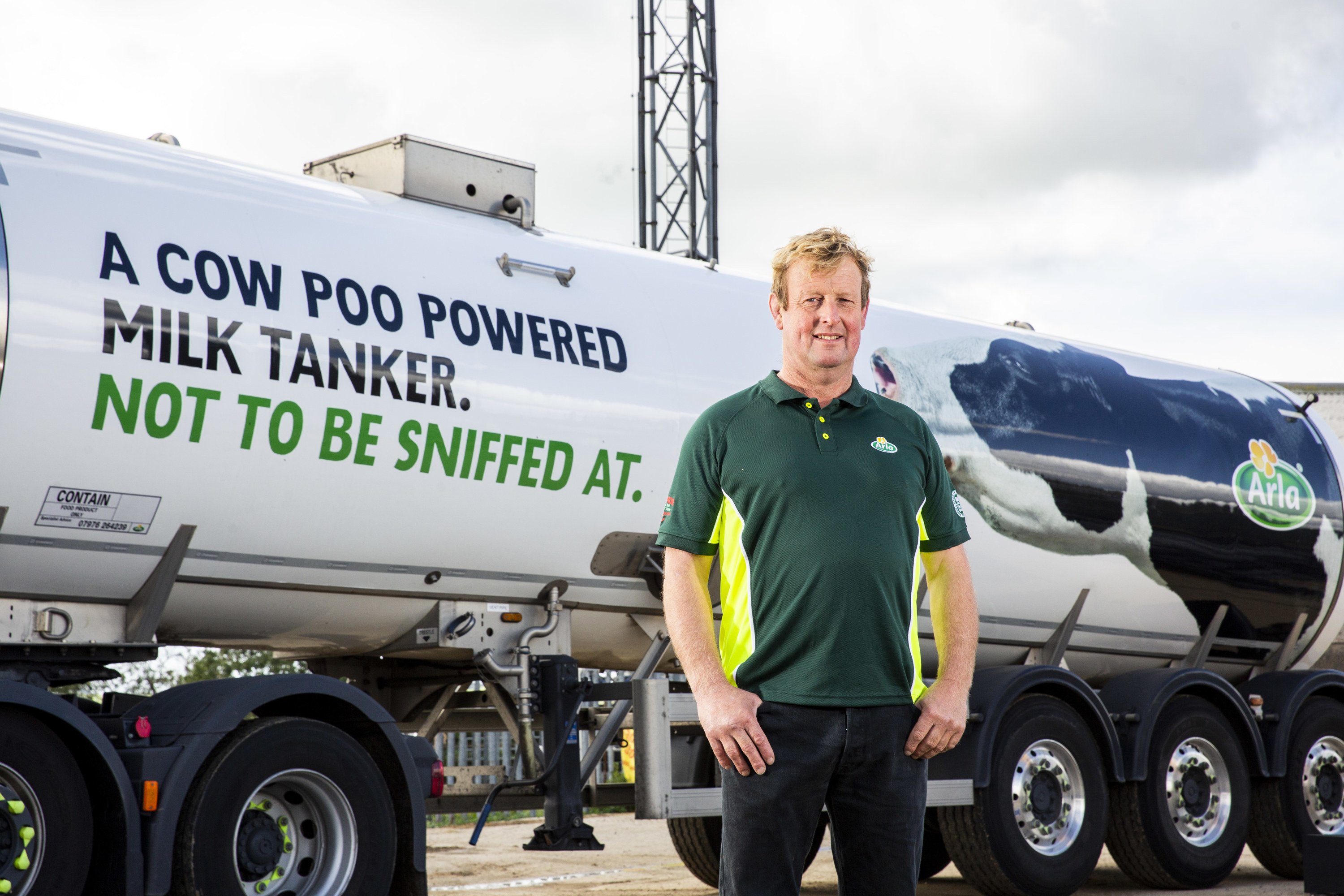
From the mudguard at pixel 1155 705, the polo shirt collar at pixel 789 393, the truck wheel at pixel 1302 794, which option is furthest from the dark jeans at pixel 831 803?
the truck wheel at pixel 1302 794

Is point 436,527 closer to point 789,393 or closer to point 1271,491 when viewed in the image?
point 789,393

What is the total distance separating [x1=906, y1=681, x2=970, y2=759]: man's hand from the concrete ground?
6.43 m

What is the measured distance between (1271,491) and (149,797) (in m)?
7.70

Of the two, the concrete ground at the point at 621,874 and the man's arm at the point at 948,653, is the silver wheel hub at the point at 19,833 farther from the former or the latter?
the concrete ground at the point at 621,874

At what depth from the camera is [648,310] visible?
711cm

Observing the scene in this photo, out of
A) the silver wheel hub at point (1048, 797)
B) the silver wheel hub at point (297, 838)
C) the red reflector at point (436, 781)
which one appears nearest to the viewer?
the silver wheel hub at point (297, 838)

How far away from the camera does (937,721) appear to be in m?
3.09

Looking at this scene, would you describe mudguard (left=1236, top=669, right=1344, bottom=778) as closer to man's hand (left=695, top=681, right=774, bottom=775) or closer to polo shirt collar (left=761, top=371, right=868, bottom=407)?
polo shirt collar (left=761, top=371, right=868, bottom=407)

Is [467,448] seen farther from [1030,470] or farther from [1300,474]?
[1300,474]

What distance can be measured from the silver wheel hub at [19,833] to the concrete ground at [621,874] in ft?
15.5

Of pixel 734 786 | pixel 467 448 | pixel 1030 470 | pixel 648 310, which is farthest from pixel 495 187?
pixel 734 786

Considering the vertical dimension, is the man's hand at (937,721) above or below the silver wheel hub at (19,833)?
above

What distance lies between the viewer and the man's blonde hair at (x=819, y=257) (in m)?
3.19

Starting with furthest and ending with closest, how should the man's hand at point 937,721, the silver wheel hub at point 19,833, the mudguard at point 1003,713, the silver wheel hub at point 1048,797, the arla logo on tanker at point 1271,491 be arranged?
the arla logo on tanker at point 1271,491, the silver wheel hub at point 1048,797, the mudguard at point 1003,713, the silver wheel hub at point 19,833, the man's hand at point 937,721
